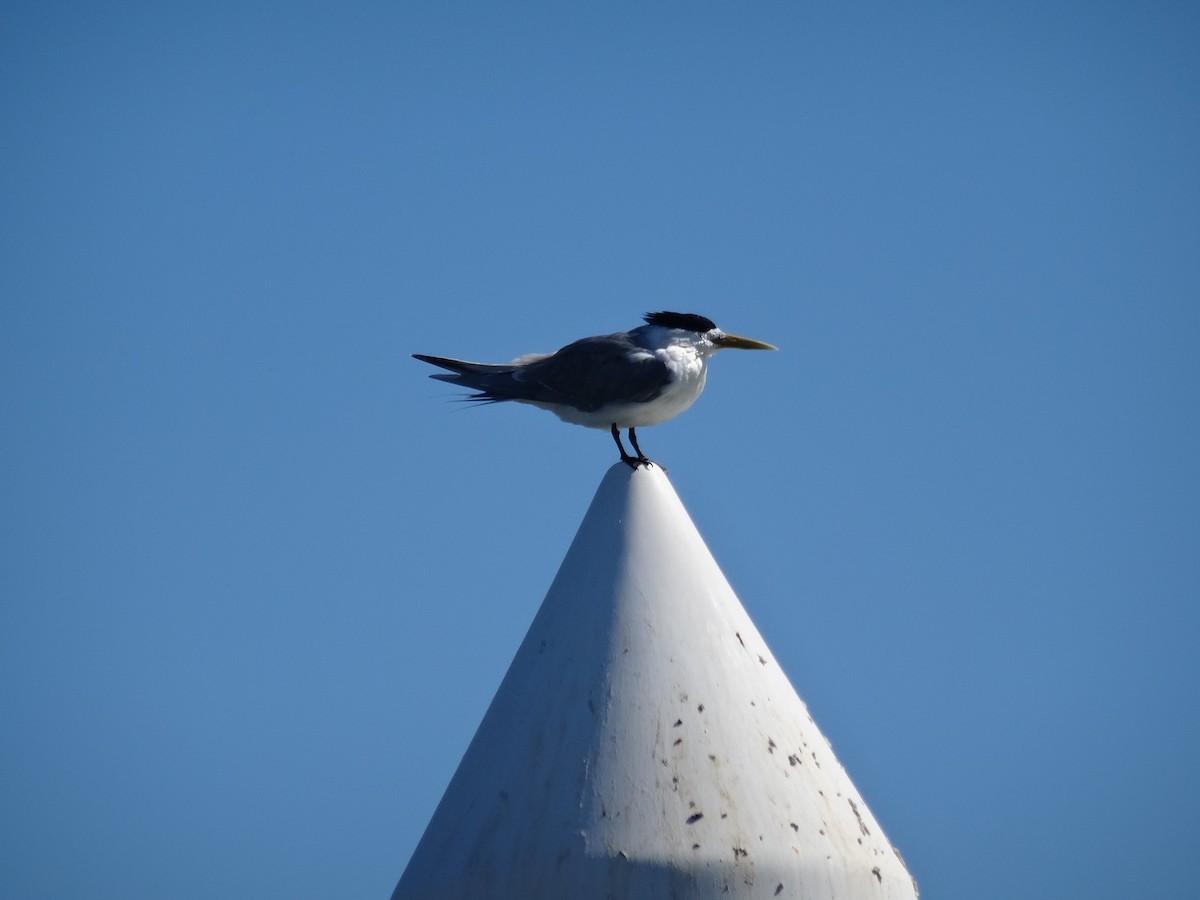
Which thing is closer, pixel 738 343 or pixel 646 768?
pixel 646 768

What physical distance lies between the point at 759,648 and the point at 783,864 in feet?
3.94

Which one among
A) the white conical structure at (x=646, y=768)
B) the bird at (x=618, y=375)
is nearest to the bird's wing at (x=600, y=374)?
the bird at (x=618, y=375)

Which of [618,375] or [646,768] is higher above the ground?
[618,375]

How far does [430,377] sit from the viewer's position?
356 inches

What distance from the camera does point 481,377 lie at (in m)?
8.97

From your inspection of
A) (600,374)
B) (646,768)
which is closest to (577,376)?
(600,374)

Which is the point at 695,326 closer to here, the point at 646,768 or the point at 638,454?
the point at 638,454

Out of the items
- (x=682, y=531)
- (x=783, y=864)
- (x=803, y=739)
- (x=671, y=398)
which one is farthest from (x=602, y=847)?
(x=671, y=398)

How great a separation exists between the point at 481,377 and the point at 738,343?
1552 millimetres

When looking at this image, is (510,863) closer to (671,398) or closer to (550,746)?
(550,746)

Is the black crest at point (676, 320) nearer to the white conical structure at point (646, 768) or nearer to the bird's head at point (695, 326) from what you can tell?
the bird's head at point (695, 326)

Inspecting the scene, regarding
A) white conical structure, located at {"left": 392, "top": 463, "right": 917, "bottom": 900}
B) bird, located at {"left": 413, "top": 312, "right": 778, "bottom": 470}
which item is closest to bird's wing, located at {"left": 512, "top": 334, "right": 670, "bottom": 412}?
bird, located at {"left": 413, "top": 312, "right": 778, "bottom": 470}

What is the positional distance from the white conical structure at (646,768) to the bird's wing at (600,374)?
115 cm

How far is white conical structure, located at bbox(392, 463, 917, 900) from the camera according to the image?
6320 millimetres
